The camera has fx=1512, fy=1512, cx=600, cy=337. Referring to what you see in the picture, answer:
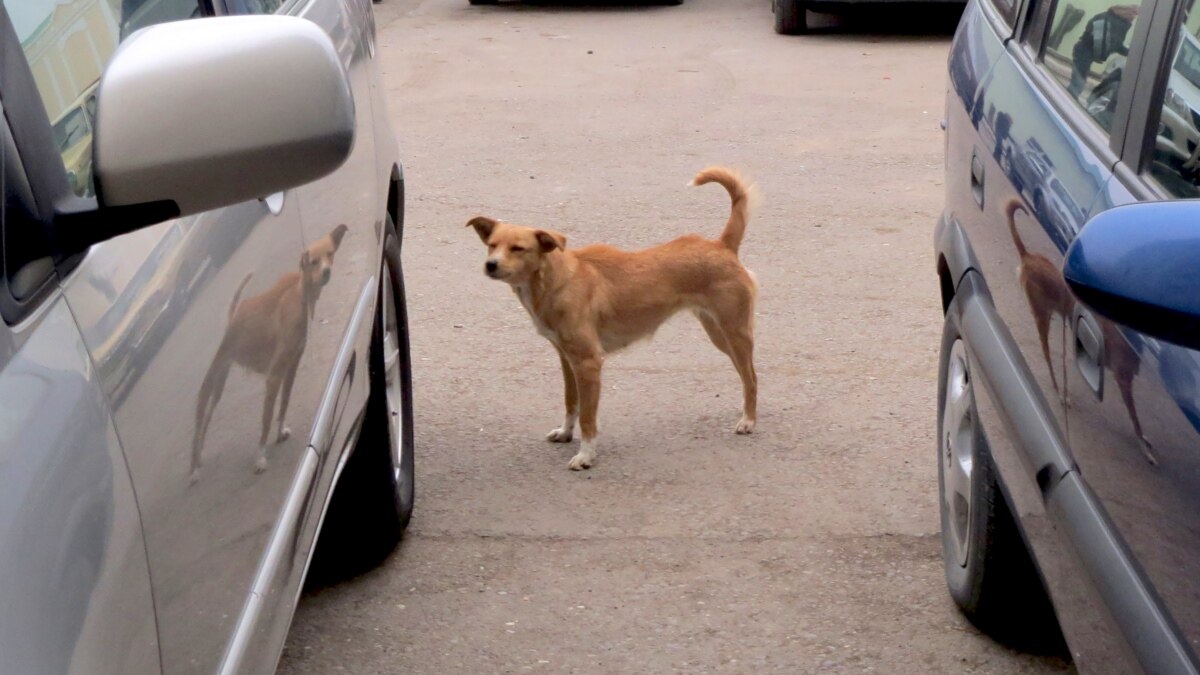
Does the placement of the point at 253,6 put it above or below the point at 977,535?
above

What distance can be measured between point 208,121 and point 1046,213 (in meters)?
1.59

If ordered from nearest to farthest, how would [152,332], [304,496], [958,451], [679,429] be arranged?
1. [152,332]
2. [304,496]
3. [958,451]
4. [679,429]

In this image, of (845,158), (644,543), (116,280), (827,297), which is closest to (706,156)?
(845,158)

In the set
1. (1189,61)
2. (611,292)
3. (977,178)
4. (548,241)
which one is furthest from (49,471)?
(611,292)

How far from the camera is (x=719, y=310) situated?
5.20 m

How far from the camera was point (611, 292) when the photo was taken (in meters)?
5.09

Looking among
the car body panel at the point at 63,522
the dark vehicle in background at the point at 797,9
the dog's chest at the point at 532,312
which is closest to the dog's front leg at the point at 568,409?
the dog's chest at the point at 532,312

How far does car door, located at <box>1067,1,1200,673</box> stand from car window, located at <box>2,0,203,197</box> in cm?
137

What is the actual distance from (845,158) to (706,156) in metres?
0.81

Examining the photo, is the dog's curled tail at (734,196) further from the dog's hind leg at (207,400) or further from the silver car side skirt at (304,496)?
the dog's hind leg at (207,400)

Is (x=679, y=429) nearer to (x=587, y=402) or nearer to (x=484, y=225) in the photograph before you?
(x=587, y=402)

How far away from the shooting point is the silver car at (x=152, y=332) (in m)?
1.46

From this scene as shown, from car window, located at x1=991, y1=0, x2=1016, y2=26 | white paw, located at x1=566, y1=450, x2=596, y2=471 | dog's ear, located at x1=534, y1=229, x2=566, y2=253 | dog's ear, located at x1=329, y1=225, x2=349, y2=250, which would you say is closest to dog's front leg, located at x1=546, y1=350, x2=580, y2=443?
white paw, located at x1=566, y1=450, x2=596, y2=471

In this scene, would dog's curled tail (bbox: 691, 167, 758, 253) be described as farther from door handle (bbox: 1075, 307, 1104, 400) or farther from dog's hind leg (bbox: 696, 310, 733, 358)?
door handle (bbox: 1075, 307, 1104, 400)
